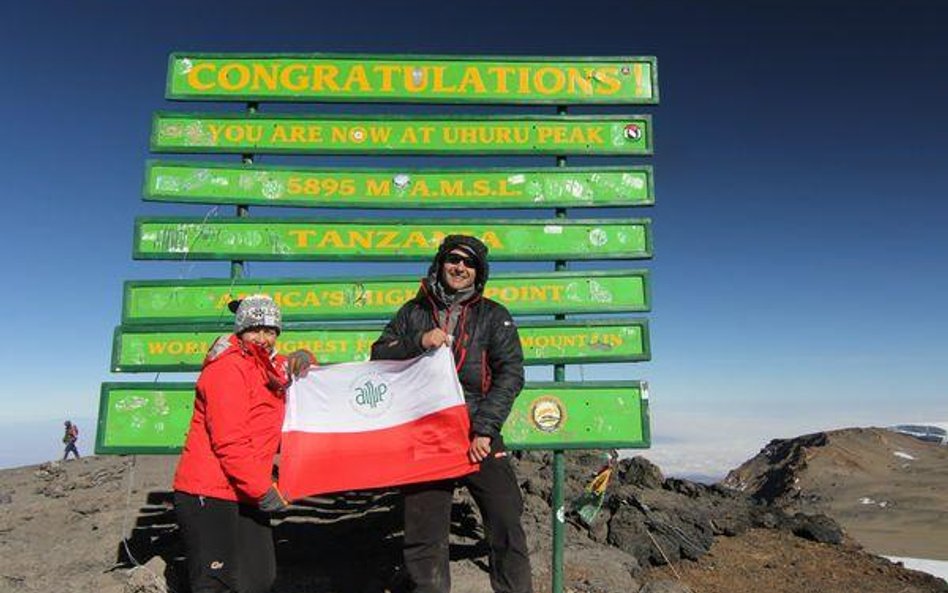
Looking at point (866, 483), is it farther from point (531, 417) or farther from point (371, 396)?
point (371, 396)

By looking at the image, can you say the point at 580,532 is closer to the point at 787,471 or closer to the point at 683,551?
the point at 683,551

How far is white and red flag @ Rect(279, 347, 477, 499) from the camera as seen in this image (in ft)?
15.8

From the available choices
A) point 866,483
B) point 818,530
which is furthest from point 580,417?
point 866,483

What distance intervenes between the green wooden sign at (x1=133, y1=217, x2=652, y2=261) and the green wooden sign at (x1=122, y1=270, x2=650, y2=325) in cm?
27

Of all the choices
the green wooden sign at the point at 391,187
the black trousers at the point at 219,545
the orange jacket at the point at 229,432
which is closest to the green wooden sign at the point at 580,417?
the green wooden sign at the point at 391,187

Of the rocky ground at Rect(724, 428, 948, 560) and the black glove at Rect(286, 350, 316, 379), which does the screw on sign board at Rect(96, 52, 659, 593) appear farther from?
the rocky ground at Rect(724, 428, 948, 560)

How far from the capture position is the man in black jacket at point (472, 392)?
450 centimetres

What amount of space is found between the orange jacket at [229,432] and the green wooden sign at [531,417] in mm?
3030

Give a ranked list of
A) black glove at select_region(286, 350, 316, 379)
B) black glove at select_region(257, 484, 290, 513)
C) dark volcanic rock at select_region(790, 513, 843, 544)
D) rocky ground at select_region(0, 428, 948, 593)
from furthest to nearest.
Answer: dark volcanic rock at select_region(790, 513, 843, 544) < rocky ground at select_region(0, 428, 948, 593) < black glove at select_region(286, 350, 316, 379) < black glove at select_region(257, 484, 290, 513)

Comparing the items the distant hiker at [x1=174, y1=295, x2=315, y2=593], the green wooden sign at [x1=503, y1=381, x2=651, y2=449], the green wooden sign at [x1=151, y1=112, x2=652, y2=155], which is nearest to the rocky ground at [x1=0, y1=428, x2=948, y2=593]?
the green wooden sign at [x1=503, y1=381, x2=651, y2=449]

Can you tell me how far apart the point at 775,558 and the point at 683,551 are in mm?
1352

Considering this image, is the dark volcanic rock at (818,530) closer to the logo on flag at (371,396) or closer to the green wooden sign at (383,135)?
the green wooden sign at (383,135)

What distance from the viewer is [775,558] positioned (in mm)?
8391

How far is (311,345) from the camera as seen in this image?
7047 mm
